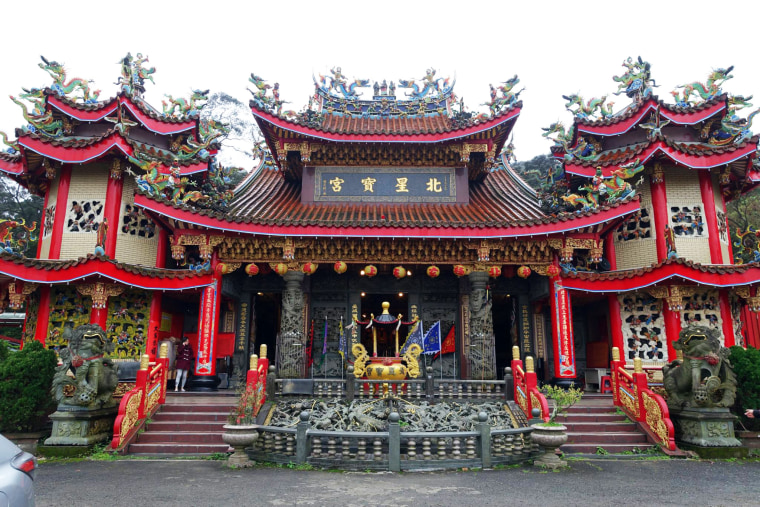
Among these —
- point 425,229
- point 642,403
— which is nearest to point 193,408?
point 425,229

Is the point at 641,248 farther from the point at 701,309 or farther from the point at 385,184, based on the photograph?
the point at 385,184

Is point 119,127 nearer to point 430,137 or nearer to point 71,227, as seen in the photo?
point 71,227

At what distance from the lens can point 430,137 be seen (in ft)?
45.2

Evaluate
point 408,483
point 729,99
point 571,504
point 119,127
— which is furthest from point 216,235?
point 729,99

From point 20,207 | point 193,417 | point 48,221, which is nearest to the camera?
point 193,417

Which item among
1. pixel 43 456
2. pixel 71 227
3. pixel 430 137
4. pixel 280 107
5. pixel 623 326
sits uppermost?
pixel 280 107

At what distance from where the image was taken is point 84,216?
42.4 ft

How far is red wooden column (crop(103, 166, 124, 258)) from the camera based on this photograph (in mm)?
12570

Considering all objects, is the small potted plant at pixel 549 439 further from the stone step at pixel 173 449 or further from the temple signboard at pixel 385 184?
the temple signboard at pixel 385 184

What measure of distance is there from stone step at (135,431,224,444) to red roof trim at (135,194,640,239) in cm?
485

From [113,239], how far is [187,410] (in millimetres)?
5505

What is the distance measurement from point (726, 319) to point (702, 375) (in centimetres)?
402

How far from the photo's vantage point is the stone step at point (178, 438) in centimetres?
882

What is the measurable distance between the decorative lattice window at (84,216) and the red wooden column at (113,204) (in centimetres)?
31
